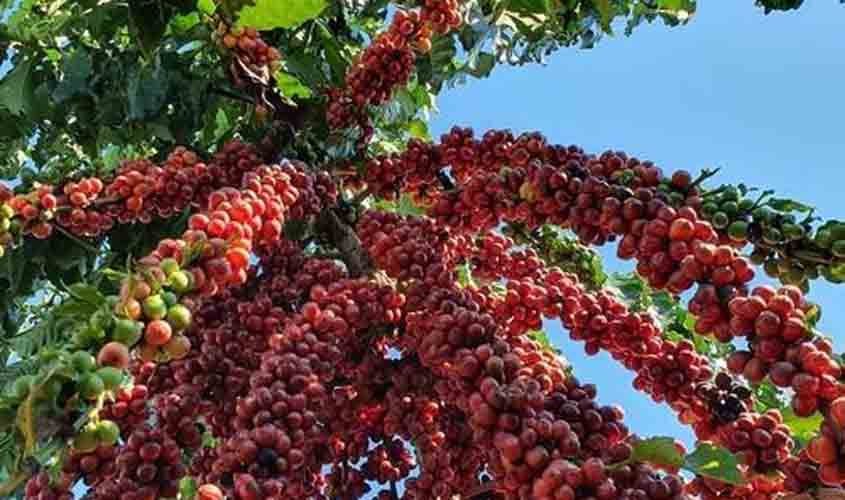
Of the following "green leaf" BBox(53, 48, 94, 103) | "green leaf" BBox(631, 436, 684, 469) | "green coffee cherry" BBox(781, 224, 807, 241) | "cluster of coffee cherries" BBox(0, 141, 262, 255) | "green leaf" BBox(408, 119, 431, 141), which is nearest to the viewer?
"green leaf" BBox(631, 436, 684, 469)

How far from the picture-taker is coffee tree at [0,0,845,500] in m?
1.72

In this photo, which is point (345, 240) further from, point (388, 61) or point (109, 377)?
point (109, 377)

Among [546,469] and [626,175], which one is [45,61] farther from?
[546,469]

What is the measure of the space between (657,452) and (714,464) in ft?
0.41

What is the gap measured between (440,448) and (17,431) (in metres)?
1.08

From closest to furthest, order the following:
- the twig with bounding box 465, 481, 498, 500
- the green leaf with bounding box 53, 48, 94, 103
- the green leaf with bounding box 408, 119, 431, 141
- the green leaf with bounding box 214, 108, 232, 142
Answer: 1. the twig with bounding box 465, 481, 498, 500
2. the green leaf with bounding box 53, 48, 94, 103
3. the green leaf with bounding box 214, 108, 232, 142
4. the green leaf with bounding box 408, 119, 431, 141

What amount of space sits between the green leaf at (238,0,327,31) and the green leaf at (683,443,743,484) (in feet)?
6.55

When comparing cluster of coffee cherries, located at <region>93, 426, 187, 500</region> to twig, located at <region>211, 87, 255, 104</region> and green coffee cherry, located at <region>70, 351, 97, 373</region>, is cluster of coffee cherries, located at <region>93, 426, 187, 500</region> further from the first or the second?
twig, located at <region>211, 87, 255, 104</region>

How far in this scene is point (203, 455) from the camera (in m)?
2.26

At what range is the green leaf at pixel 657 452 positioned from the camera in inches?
68.4

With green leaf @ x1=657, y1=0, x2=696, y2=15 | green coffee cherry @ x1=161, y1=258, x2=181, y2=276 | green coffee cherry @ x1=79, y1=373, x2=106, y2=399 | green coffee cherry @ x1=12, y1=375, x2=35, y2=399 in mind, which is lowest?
green coffee cherry @ x1=12, y1=375, x2=35, y2=399

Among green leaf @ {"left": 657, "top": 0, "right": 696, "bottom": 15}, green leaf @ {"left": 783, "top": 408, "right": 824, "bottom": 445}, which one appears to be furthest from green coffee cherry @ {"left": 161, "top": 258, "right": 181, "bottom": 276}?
green leaf @ {"left": 657, "top": 0, "right": 696, "bottom": 15}

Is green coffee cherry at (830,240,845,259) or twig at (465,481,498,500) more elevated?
green coffee cherry at (830,240,845,259)

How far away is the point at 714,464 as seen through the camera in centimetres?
179
